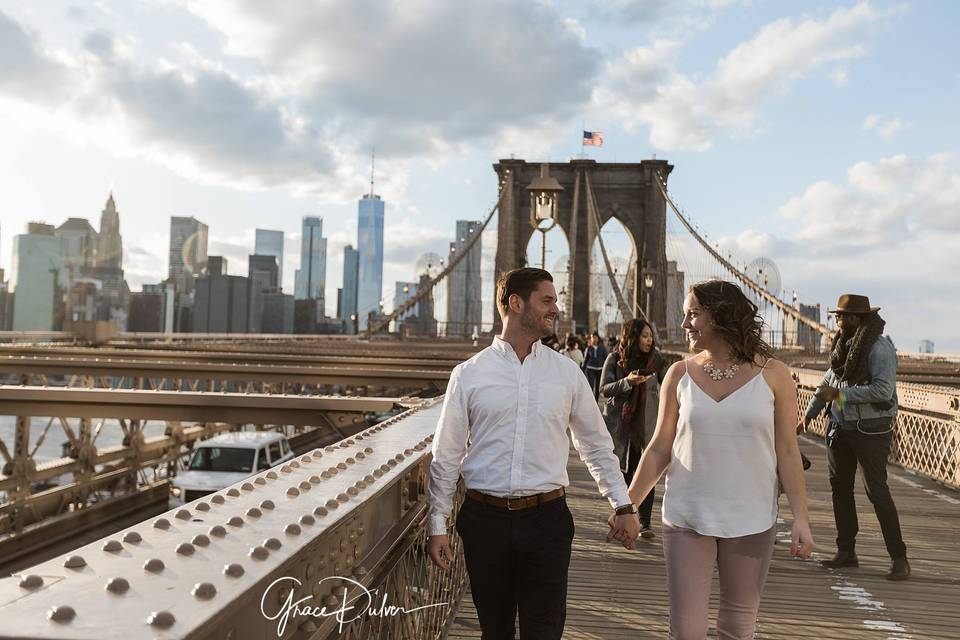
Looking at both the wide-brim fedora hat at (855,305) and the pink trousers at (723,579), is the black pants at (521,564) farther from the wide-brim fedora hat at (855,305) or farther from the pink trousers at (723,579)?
the wide-brim fedora hat at (855,305)

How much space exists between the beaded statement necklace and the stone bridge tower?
156ft

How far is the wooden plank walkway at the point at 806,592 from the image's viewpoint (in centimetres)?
390

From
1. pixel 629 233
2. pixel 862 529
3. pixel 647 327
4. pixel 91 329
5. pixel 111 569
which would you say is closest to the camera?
pixel 111 569

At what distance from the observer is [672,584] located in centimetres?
258

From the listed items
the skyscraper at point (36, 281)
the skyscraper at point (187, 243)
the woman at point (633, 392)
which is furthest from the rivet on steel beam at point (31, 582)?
the skyscraper at point (187, 243)

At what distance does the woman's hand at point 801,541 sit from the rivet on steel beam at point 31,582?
217cm

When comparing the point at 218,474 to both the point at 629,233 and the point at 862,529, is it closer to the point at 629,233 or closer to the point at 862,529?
the point at 862,529

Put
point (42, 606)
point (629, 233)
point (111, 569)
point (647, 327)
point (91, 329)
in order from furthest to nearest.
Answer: point (629, 233), point (91, 329), point (647, 327), point (111, 569), point (42, 606)

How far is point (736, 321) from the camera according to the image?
2.62 meters

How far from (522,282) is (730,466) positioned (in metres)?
0.92

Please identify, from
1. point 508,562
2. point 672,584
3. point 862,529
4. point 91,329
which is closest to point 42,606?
point 508,562

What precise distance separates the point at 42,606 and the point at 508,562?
5.04ft

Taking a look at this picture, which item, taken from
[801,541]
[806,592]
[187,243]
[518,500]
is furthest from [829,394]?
[187,243]

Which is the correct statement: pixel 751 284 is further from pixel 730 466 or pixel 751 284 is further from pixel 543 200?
pixel 730 466
